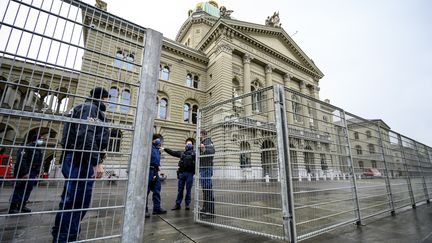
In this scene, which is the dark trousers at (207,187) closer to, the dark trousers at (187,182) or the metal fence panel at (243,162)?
the metal fence panel at (243,162)

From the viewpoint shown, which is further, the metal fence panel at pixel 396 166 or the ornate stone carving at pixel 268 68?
the ornate stone carving at pixel 268 68

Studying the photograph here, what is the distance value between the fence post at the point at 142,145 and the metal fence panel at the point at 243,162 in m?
1.49

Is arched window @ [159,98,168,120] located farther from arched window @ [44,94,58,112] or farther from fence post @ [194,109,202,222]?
arched window @ [44,94,58,112]

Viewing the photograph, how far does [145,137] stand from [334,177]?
3.06 meters

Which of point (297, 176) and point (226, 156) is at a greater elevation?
point (226, 156)

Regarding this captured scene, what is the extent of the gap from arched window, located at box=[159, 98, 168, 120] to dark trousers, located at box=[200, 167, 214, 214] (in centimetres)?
1608

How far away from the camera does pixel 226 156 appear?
3.63 m

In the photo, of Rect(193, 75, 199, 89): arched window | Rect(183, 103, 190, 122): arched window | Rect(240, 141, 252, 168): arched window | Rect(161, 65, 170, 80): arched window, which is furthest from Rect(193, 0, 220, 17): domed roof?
Rect(240, 141, 252, 168): arched window

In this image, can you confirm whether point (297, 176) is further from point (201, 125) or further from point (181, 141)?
point (181, 141)

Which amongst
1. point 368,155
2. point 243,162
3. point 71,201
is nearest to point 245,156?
point 243,162

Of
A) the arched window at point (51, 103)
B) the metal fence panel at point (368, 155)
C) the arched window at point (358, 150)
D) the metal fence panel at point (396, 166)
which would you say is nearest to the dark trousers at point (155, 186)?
the arched window at point (51, 103)

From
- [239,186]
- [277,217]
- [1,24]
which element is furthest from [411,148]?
[1,24]

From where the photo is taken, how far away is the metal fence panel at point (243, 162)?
2916 mm

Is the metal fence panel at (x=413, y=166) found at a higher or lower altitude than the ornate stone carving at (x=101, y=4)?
lower
